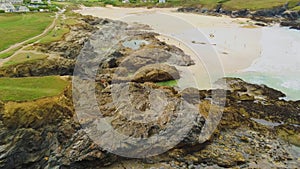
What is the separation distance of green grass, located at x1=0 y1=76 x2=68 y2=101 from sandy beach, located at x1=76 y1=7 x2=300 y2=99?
1624cm

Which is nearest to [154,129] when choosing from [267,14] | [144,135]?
[144,135]

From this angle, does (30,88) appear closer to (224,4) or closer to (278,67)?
(278,67)

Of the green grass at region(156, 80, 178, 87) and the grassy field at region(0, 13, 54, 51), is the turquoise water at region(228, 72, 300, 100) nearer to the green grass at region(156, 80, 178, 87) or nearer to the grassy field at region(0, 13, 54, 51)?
the green grass at region(156, 80, 178, 87)

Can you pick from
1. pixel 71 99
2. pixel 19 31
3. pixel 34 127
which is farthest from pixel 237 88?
pixel 19 31

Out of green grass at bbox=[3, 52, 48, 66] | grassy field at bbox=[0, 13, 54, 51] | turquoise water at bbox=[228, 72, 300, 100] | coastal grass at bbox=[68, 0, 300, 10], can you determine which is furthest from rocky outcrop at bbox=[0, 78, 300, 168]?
coastal grass at bbox=[68, 0, 300, 10]

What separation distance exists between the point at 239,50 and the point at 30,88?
116ft

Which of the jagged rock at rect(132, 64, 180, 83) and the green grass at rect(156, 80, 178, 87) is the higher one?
the jagged rock at rect(132, 64, 180, 83)

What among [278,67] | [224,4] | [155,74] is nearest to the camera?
[155,74]

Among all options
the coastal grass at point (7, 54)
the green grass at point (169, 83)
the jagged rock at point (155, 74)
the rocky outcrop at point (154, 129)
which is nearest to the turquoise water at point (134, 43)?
the jagged rock at point (155, 74)

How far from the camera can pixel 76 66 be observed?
2998 cm

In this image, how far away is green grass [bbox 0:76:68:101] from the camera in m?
17.4

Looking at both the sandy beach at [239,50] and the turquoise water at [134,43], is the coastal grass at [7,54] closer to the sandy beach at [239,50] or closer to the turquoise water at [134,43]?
the sandy beach at [239,50]

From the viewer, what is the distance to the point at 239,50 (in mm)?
46344

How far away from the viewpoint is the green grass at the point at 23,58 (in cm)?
2575
